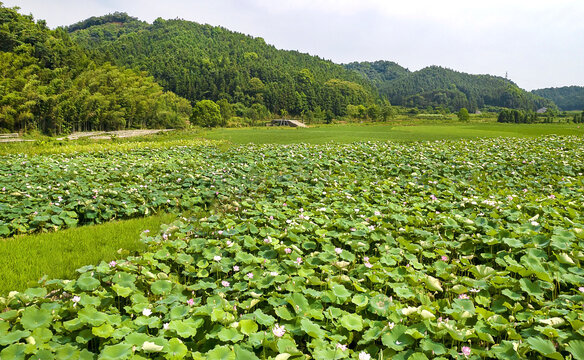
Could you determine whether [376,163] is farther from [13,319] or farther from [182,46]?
[182,46]

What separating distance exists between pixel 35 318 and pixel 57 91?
49110 mm

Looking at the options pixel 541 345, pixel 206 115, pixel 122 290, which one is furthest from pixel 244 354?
pixel 206 115

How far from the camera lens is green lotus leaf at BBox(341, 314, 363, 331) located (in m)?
2.42

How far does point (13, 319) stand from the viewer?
253 centimetres

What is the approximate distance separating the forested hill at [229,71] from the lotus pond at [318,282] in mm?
101120

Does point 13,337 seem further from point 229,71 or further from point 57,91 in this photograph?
point 229,71

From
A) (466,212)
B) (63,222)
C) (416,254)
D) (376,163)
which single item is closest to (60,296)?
(63,222)

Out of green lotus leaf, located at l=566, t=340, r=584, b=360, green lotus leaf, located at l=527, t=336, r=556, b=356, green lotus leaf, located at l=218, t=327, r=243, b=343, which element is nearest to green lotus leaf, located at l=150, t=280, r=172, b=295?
green lotus leaf, located at l=218, t=327, r=243, b=343

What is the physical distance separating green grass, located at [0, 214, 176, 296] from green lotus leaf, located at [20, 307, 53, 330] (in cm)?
120

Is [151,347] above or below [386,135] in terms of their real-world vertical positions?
below

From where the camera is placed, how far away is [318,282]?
3.01 meters

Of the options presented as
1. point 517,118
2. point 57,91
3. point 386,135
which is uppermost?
point 57,91

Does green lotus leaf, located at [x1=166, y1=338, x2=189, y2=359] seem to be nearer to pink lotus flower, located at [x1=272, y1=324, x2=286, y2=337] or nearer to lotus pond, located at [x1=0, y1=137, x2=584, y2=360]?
lotus pond, located at [x1=0, y1=137, x2=584, y2=360]

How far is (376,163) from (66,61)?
2342 inches
